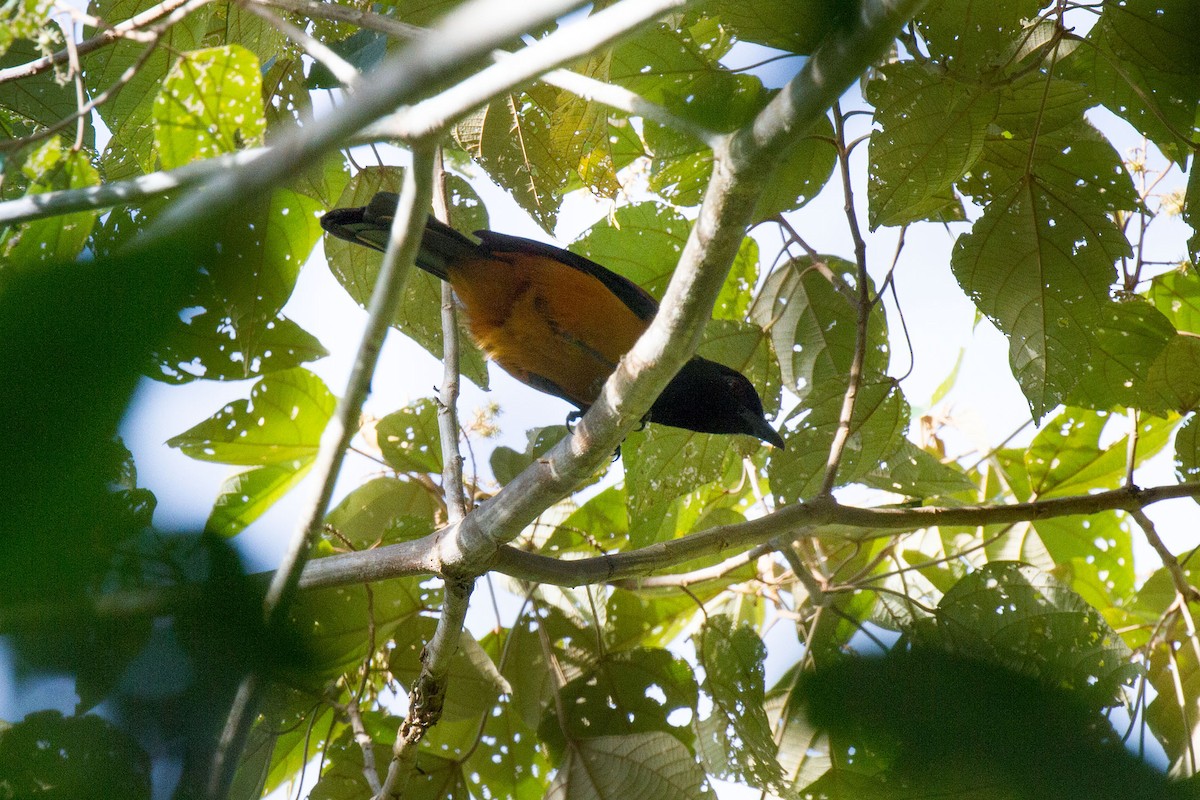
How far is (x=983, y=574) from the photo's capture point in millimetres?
2811

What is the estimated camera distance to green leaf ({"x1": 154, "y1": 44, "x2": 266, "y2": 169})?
1.55 metres

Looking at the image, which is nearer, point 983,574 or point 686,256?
point 686,256

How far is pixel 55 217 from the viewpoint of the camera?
141 cm

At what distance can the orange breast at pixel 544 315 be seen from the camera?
3.96 meters

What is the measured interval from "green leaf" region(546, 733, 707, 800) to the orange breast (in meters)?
1.62

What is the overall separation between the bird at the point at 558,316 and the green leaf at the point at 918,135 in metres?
1.39

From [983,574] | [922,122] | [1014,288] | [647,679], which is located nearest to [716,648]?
[647,679]

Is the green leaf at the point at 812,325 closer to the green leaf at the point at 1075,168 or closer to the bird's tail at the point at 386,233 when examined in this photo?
the green leaf at the point at 1075,168

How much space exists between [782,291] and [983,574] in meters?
1.28

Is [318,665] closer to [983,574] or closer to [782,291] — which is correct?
[983,574]

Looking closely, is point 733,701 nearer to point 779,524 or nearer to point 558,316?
point 779,524

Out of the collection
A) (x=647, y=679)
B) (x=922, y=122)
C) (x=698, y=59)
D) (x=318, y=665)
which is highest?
(x=698, y=59)

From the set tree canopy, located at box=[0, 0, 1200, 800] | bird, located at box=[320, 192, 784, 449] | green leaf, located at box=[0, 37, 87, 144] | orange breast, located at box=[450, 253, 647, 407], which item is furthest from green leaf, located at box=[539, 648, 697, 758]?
Answer: green leaf, located at box=[0, 37, 87, 144]

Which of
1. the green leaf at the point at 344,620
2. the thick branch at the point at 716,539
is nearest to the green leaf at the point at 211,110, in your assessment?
the green leaf at the point at 344,620
